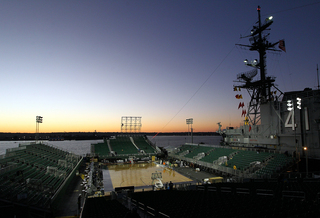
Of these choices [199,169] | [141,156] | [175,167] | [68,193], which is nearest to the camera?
[68,193]

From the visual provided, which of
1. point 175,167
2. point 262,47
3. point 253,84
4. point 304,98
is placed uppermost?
point 262,47

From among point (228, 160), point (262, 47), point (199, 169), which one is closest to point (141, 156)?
point (199, 169)

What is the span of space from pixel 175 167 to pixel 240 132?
12392 millimetres

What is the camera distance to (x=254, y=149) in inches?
1073

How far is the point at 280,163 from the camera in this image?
20.7 metres

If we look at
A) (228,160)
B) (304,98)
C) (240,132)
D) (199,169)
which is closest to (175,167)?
(199,169)

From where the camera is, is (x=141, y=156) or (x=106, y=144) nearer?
(x=141, y=156)

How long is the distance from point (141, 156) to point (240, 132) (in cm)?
2074

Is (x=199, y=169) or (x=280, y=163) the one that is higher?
(x=280, y=163)

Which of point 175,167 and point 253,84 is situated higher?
point 253,84

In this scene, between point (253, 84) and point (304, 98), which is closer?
point (304, 98)

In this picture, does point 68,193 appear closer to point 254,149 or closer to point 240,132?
point 254,149

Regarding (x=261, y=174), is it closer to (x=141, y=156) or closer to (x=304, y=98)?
(x=304, y=98)

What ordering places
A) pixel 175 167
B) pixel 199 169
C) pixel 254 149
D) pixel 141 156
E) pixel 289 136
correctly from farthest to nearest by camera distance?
pixel 141 156
pixel 175 167
pixel 199 169
pixel 254 149
pixel 289 136
